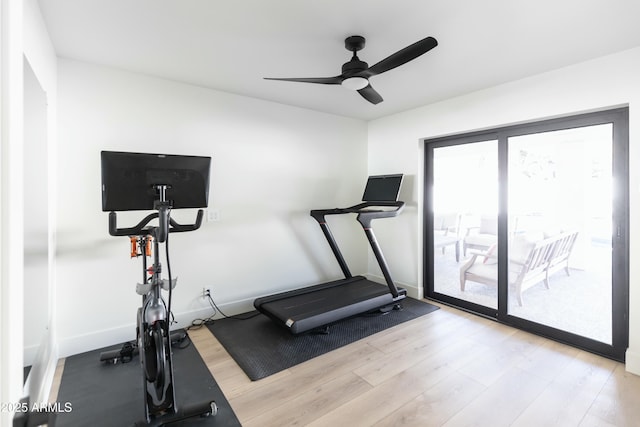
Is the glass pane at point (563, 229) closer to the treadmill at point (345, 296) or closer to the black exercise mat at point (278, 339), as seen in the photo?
the black exercise mat at point (278, 339)

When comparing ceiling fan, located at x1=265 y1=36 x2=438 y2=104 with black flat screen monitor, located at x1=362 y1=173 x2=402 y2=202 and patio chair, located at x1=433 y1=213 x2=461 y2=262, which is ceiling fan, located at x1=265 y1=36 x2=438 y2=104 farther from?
patio chair, located at x1=433 y1=213 x2=461 y2=262

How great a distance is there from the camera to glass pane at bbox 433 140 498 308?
3.24 meters

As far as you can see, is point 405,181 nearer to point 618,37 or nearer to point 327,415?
point 618,37

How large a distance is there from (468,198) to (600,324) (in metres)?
1.58

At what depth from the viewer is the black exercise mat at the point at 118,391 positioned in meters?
1.75

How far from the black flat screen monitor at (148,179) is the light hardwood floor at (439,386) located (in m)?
1.33

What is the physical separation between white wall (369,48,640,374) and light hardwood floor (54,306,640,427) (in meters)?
0.52

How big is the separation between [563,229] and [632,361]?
1095mm

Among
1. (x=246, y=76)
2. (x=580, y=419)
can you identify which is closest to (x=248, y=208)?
(x=246, y=76)

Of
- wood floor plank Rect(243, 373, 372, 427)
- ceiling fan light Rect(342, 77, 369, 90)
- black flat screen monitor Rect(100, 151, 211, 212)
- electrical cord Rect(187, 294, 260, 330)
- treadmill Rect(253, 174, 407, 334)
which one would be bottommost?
wood floor plank Rect(243, 373, 372, 427)

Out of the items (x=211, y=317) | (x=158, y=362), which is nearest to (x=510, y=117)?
(x=158, y=362)

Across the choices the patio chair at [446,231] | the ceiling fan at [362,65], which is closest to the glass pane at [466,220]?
the patio chair at [446,231]

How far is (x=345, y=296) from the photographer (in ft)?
10.5

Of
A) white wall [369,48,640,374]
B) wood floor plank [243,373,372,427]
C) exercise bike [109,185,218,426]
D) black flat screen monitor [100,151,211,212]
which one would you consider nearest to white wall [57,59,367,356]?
white wall [369,48,640,374]
